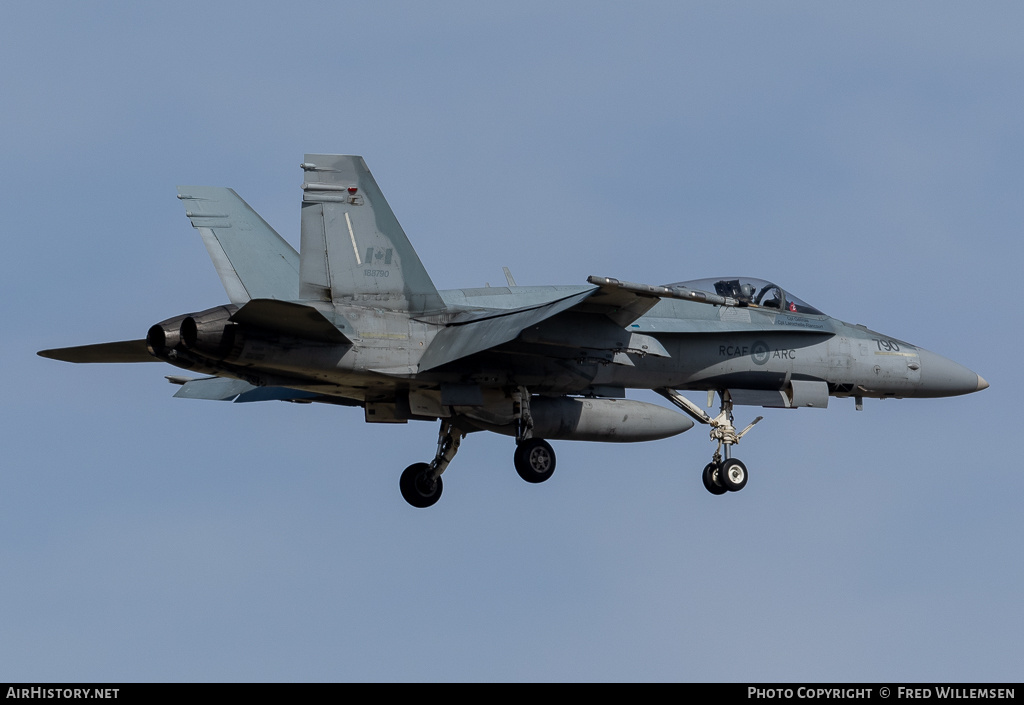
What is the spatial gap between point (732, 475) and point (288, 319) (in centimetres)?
783

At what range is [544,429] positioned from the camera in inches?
887

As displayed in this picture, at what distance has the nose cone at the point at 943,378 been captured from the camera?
24297mm

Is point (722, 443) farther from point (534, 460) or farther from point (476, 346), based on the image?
point (476, 346)

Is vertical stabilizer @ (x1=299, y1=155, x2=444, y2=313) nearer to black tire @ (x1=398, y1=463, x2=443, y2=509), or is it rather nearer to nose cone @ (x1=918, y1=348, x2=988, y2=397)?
black tire @ (x1=398, y1=463, x2=443, y2=509)

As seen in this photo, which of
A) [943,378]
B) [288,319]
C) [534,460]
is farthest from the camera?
[943,378]

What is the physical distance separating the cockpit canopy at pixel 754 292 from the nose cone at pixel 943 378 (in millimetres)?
1999

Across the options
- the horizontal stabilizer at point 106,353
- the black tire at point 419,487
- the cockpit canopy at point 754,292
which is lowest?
the black tire at point 419,487

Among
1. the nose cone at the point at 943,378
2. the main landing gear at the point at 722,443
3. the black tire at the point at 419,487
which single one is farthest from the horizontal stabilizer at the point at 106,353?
the nose cone at the point at 943,378

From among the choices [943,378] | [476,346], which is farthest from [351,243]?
[943,378]

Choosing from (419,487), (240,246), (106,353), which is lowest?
(419,487)

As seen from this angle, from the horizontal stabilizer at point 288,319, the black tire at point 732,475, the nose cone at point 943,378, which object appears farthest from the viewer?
the nose cone at point 943,378

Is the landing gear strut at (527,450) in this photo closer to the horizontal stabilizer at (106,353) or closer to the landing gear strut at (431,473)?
the landing gear strut at (431,473)

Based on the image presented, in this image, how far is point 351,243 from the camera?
20.1 meters
